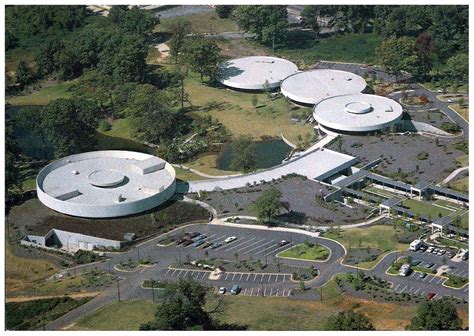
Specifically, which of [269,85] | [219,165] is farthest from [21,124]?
[269,85]

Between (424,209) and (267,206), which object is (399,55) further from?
(267,206)

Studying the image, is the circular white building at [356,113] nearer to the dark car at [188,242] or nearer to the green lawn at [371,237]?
the green lawn at [371,237]

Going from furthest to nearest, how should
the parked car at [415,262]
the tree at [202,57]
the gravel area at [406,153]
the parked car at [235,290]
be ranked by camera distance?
the tree at [202,57], the gravel area at [406,153], the parked car at [415,262], the parked car at [235,290]

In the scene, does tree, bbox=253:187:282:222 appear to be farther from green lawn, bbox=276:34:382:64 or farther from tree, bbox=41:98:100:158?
green lawn, bbox=276:34:382:64

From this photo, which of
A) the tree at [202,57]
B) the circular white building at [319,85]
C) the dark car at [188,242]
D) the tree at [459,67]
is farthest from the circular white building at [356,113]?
the dark car at [188,242]

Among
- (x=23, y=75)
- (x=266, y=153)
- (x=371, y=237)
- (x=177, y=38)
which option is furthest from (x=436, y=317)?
(x=23, y=75)
